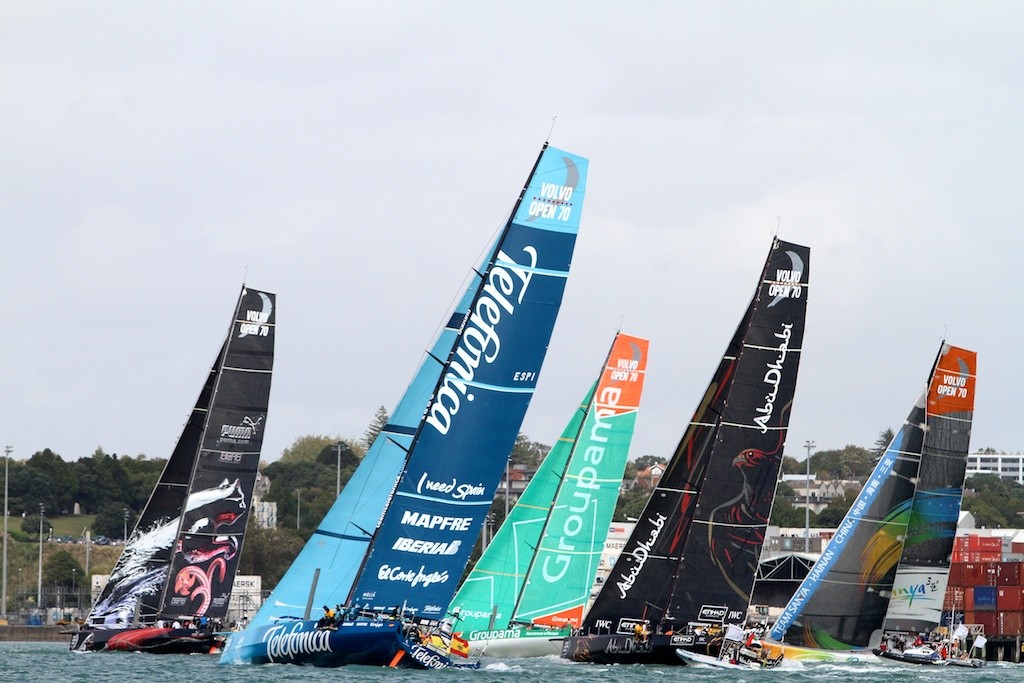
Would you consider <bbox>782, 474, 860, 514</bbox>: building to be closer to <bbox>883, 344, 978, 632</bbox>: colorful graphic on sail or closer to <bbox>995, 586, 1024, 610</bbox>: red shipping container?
<bbox>995, 586, 1024, 610</bbox>: red shipping container

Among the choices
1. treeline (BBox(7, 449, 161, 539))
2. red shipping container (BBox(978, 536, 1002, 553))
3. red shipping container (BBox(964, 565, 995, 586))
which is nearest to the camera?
red shipping container (BBox(964, 565, 995, 586))

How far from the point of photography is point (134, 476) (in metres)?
118

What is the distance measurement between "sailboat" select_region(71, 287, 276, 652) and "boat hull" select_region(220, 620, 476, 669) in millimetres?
12201

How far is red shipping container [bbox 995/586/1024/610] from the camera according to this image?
59125mm

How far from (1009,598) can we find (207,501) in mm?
30699

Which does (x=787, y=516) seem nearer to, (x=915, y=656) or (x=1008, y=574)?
(x=1008, y=574)

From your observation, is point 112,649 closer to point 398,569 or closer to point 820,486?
point 398,569

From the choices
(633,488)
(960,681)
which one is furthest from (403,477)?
(633,488)

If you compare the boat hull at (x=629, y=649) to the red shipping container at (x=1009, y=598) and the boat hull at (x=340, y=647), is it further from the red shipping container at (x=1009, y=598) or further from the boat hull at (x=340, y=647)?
the red shipping container at (x=1009, y=598)

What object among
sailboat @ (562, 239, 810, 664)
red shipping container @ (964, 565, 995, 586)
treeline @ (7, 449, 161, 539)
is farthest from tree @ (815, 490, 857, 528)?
sailboat @ (562, 239, 810, 664)

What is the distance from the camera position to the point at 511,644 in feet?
129

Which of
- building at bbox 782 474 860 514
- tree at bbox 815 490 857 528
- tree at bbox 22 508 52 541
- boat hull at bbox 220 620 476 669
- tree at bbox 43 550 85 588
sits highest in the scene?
building at bbox 782 474 860 514

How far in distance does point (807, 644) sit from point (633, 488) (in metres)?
96.1

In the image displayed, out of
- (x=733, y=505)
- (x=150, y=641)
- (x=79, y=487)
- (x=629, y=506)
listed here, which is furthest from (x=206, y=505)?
(x=79, y=487)
